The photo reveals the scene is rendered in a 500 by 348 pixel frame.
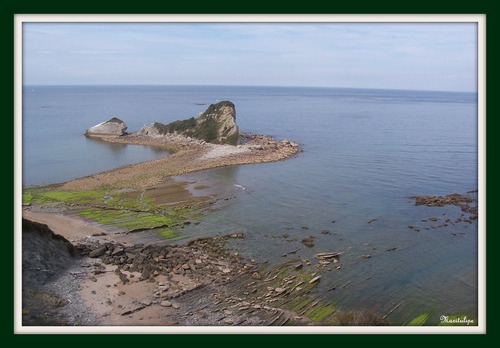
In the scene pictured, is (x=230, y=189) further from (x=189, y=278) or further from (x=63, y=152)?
(x=63, y=152)

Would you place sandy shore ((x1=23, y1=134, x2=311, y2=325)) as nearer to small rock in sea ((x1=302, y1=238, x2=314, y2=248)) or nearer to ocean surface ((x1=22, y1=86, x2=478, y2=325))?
ocean surface ((x1=22, y1=86, x2=478, y2=325))

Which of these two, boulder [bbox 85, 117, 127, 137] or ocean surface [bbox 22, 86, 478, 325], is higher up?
boulder [bbox 85, 117, 127, 137]

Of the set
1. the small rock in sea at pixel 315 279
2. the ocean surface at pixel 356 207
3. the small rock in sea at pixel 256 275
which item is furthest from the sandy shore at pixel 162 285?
the ocean surface at pixel 356 207

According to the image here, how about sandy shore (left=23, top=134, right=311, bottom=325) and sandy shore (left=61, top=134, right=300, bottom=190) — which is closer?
sandy shore (left=23, top=134, right=311, bottom=325)

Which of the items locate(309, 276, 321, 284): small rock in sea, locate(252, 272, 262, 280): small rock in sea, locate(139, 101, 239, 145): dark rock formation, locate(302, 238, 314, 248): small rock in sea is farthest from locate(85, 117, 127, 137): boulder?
locate(309, 276, 321, 284): small rock in sea

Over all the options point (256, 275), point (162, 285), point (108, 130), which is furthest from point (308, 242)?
point (108, 130)

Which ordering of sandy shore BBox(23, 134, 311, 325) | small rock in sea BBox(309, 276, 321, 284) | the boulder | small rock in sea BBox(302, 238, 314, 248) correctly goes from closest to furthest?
1. sandy shore BBox(23, 134, 311, 325)
2. small rock in sea BBox(309, 276, 321, 284)
3. small rock in sea BBox(302, 238, 314, 248)
4. the boulder

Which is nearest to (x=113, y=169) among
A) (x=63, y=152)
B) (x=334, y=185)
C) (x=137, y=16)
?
(x=63, y=152)
